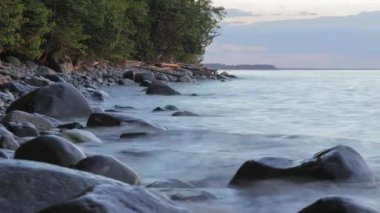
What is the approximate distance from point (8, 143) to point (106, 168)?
161cm

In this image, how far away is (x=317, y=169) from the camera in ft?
16.8

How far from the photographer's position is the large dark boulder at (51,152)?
5.01m

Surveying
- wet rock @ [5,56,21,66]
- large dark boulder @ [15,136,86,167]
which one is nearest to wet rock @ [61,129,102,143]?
large dark boulder @ [15,136,86,167]

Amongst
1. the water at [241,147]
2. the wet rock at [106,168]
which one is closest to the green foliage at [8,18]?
the water at [241,147]

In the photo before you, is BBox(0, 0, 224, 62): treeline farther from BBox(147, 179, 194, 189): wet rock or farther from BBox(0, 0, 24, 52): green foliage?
BBox(147, 179, 194, 189): wet rock

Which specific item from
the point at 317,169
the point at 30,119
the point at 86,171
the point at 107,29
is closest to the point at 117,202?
the point at 86,171

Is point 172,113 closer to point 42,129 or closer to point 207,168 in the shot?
point 42,129

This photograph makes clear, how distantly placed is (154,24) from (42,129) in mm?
44540

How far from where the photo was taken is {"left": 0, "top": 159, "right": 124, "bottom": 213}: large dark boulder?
325 centimetres

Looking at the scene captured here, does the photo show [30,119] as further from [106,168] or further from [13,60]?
[13,60]

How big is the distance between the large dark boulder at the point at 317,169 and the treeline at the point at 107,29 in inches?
613

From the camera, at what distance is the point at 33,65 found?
26219 mm

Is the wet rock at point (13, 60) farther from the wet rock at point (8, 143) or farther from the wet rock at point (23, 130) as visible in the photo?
the wet rock at point (8, 143)

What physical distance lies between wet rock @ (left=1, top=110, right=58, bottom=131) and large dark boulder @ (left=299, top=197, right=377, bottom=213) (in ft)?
16.8
